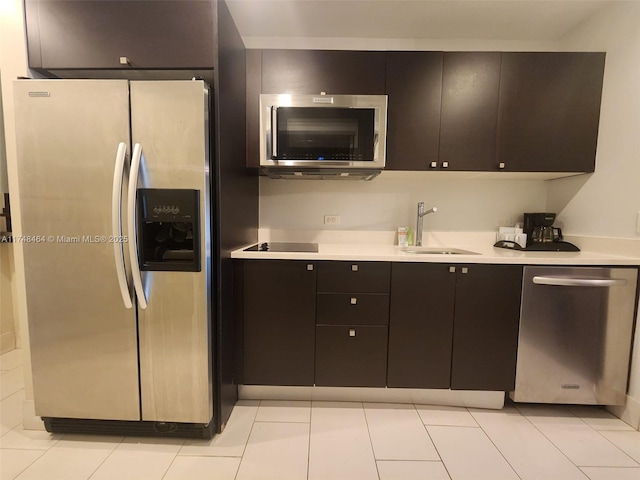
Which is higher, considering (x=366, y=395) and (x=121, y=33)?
(x=121, y=33)

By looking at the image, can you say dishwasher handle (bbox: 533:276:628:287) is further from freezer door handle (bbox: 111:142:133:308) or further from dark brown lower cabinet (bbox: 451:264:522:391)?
freezer door handle (bbox: 111:142:133:308)

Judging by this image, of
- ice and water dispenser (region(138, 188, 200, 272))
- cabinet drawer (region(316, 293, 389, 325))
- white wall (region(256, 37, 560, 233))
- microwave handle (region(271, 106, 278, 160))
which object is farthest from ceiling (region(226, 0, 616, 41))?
cabinet drawer (region(316, 293, 389, 325))

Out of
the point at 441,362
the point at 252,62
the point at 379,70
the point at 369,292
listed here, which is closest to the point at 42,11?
the point at 252,62

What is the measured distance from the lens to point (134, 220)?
1.22 m

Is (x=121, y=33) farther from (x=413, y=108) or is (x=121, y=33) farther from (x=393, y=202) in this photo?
(x=393, y=202)

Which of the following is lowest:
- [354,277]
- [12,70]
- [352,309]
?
[352,309]

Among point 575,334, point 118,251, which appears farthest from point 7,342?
point 575,334

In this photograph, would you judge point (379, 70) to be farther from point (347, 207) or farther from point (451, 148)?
point (347, 207)

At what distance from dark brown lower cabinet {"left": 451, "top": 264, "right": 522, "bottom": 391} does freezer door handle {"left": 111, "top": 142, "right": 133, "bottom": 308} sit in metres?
1.73

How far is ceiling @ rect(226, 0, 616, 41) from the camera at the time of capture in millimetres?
1718

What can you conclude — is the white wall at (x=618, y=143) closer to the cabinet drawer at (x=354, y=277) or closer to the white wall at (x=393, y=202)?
the white wall at (x=393, y=202)

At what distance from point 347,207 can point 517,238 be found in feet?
4.14

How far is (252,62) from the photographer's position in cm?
171

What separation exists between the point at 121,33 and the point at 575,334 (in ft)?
9.39
